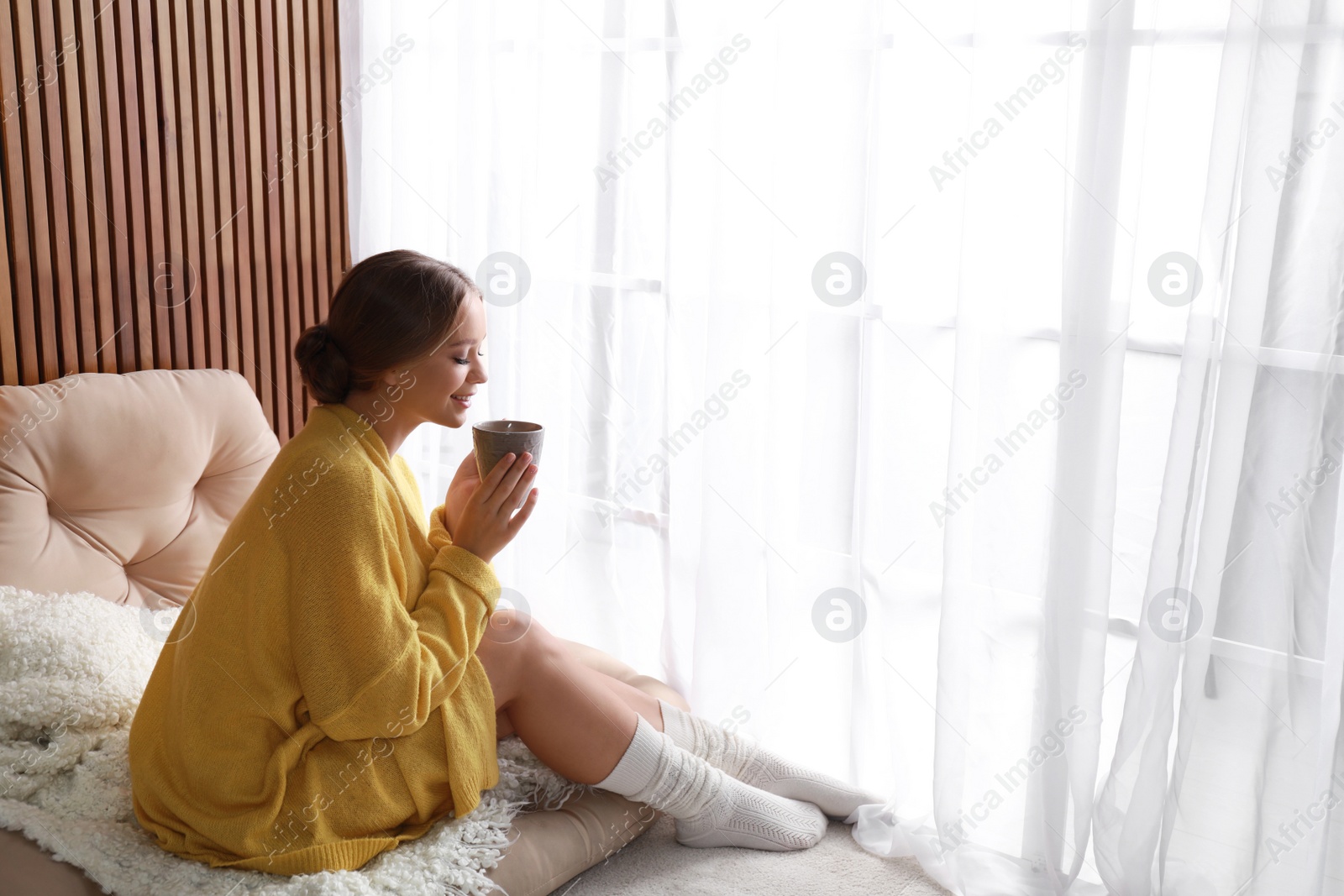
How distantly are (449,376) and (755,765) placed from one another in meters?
0.87

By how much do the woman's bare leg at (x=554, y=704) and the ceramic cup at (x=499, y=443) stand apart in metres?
0.23

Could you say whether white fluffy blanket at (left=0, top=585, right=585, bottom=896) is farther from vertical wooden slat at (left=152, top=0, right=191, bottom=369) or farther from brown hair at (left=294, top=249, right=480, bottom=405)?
vertical wooden slat at (left=152, top=0, right=191, bottom=369)

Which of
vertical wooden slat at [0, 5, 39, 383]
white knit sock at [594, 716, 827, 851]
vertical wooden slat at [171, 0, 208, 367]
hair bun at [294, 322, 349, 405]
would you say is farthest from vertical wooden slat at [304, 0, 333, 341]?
white knit sock at [594, 716, 827, 851]

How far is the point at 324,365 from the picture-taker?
1.57 meters

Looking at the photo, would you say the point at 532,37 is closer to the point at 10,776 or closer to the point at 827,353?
the point at 827,353

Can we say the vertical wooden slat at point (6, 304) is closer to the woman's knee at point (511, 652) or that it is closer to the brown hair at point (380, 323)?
the brown hair at point (380, 323)

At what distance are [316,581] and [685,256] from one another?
99 centimetres

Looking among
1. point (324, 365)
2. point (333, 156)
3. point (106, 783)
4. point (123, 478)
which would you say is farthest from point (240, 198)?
point (106, 783)

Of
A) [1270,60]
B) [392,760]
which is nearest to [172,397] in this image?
[392,760]

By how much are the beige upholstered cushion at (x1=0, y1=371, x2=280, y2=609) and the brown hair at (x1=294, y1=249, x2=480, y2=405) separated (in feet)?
2.11

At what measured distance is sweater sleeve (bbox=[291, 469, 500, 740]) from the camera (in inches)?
56.7

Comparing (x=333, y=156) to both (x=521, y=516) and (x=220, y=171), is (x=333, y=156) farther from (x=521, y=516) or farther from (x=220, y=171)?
(x=521, y=516)

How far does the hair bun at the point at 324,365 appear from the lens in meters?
1.56

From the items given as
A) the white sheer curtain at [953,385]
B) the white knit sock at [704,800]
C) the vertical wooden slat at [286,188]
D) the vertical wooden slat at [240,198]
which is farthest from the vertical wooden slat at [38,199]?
the white knit sock at [704,800]
